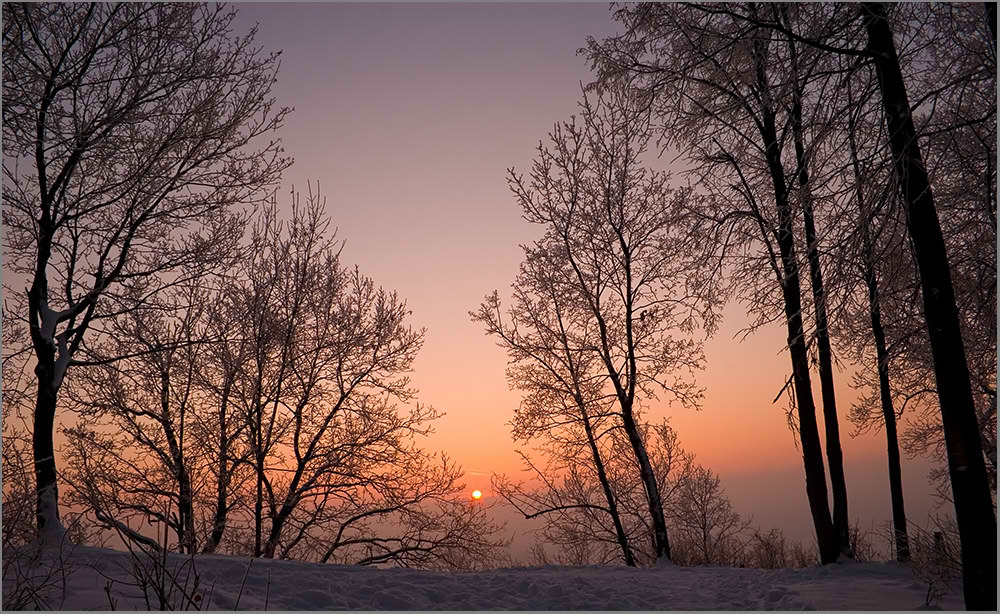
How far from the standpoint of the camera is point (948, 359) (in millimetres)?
5539

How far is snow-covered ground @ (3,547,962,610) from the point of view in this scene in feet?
19.8

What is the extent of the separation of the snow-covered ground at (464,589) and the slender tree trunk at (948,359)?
142cm

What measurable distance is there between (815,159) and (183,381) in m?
13.5

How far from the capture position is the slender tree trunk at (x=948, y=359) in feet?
17.4

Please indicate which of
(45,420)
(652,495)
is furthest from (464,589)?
(652,495)

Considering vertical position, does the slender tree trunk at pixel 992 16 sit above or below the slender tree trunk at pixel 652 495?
above

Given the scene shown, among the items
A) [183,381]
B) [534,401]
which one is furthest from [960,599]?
[183,381]

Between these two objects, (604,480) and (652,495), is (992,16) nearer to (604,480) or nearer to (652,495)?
(652,495)

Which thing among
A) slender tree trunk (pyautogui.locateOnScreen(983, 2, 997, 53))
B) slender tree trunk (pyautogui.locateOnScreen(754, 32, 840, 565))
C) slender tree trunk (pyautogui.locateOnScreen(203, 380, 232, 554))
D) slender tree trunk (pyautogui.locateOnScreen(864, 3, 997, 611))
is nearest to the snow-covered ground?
slender tree trunk (pyautogui.locateOnScreen(754, 32, 840, 565))

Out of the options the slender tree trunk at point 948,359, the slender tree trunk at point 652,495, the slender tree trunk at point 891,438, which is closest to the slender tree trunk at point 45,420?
Result: the slender tree trunk at point 948,359

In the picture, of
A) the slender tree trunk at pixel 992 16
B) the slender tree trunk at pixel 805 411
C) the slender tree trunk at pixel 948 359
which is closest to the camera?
the slender tree trunk at pixel 948 359

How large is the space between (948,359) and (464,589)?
18.1ft

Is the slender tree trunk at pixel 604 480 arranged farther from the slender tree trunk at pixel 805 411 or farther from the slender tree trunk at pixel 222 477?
the slender tree trunk at pixel 222 477

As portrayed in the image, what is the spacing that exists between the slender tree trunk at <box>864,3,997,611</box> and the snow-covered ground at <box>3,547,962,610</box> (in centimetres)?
142
